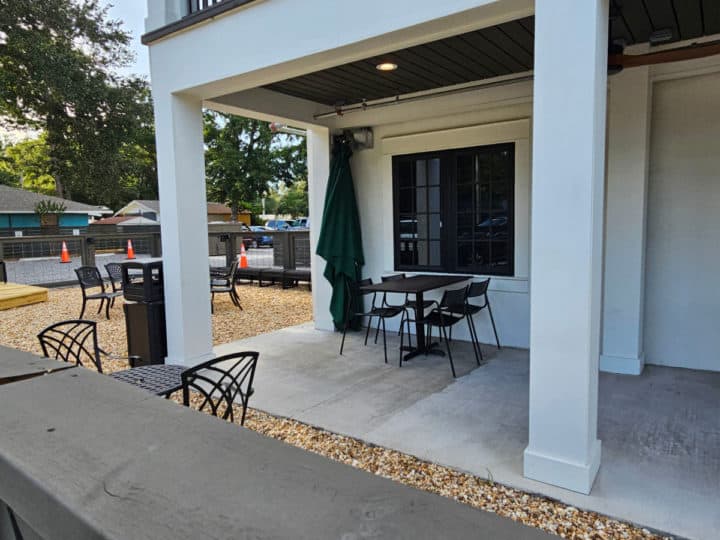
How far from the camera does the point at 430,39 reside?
310cm

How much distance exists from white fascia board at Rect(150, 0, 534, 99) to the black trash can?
5.51 feet

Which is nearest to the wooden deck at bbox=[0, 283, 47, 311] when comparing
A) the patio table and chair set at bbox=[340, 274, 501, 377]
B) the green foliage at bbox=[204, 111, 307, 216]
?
the patio table and chair set at bbox=[340, 274, 501, 377]

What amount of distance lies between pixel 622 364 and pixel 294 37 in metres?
3.81

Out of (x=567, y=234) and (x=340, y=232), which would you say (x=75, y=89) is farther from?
(x=567, y=234)

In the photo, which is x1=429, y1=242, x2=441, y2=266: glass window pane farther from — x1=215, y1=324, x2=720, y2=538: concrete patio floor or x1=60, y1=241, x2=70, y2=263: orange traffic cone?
x1=60, y1=241, x2=70, y2=263: orange traffic cone

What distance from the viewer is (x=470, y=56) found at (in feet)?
14.0

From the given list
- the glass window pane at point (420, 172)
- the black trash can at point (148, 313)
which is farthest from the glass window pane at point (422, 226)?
the black trash can at point (148, 313)

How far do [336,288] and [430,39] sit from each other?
3.60m

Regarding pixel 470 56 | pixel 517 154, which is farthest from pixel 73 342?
pixel 517 154

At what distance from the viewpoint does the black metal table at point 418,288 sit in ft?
15.7

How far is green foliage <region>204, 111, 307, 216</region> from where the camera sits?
69.7 feet

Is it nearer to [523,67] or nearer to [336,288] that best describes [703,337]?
[523,67]

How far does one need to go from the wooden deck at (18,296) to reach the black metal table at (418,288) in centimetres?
646

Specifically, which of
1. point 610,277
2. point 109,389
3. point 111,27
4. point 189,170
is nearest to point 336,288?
point 189,170
